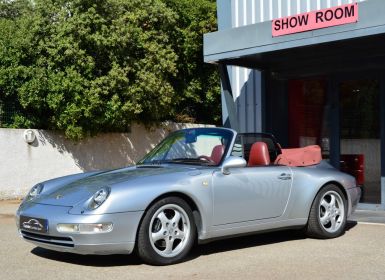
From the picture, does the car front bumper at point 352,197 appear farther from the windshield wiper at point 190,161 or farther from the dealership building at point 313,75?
the dealership building at point 313,75

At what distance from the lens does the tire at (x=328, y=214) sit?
7.30 meters

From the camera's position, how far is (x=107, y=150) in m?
15.5

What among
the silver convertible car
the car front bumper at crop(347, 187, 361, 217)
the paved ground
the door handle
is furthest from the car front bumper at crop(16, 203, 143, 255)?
the car front bumper at crop(347, 187, 361, 217)

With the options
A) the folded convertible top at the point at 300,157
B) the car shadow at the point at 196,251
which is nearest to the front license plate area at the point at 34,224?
the car shadow at the point at 196,251

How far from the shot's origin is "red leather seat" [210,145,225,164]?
6754mm

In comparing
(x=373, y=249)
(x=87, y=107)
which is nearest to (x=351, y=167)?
(x=373, y=249)

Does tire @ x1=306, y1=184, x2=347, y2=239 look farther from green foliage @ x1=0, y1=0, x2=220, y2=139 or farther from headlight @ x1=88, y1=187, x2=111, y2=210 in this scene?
green foliage @ x1=0, y1=0, x2=220, y2=139

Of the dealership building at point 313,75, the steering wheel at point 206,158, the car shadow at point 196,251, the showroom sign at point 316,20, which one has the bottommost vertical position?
the car shadow at point 196,251

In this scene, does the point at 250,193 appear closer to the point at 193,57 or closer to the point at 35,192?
the point at 35,192

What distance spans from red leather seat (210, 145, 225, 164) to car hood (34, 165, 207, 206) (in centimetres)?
44

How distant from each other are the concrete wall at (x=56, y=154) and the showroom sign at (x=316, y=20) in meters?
6.93

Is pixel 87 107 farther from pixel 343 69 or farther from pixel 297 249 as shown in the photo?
pixel 297 249

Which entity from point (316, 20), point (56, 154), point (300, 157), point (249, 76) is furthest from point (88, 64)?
point (300, 157)

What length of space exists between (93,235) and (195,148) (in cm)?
204
